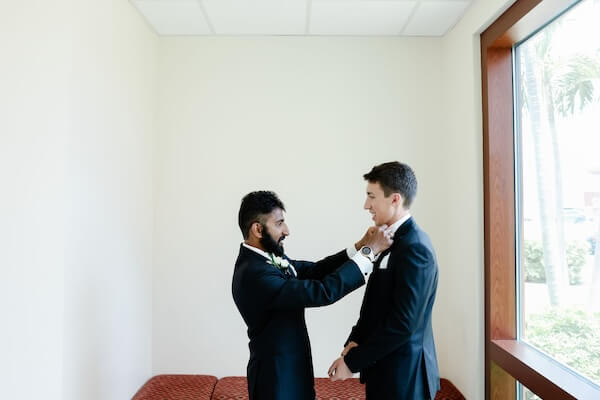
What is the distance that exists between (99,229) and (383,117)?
87.5 inches

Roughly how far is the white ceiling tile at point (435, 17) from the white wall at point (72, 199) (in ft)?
6.40

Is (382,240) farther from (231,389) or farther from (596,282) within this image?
(231,389)

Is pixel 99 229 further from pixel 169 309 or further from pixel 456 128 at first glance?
pixel 456 128

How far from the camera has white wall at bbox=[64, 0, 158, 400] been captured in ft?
7.84

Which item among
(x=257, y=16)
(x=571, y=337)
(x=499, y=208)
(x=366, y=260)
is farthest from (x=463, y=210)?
(x=257, y=16)

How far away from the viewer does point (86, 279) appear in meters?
2.49

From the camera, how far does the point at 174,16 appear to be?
337cm

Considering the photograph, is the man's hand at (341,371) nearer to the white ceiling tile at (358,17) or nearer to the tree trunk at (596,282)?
the tree trunk at (596,282)

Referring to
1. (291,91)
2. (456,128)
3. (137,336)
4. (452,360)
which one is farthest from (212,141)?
(452,360)

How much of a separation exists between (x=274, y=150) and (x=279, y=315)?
1.83m

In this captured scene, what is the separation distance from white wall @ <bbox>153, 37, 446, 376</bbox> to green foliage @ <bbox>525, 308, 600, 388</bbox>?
1.21m

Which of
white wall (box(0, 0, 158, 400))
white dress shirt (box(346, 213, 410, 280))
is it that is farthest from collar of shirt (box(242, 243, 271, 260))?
white wall (box(0, 0, 158, 400))

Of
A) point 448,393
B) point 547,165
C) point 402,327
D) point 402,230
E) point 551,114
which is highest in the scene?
point 551,114

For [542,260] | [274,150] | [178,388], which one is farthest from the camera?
[274,150]
